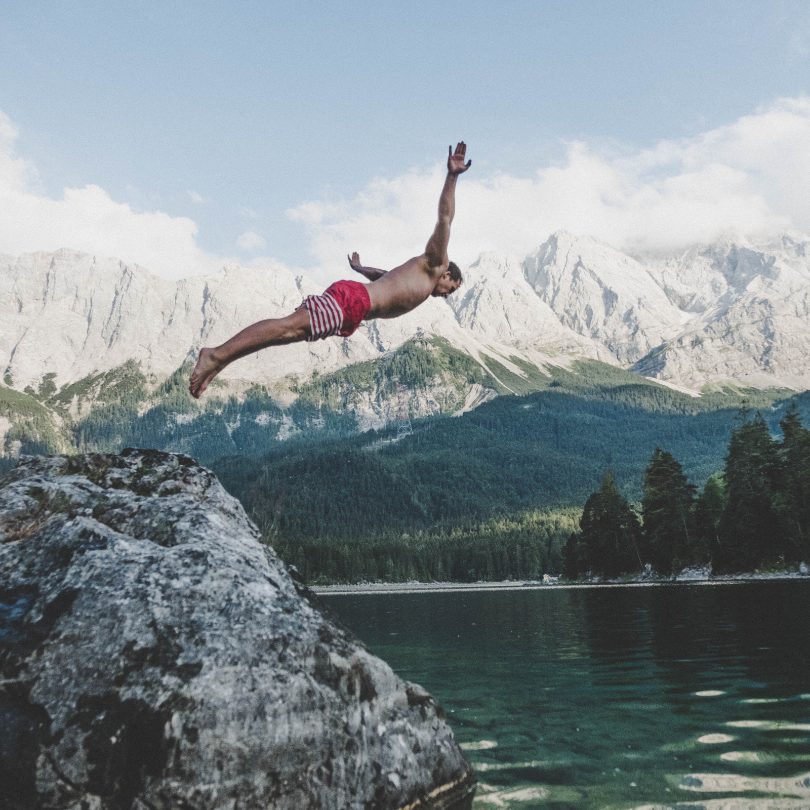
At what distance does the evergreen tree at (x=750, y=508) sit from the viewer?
7738 centimetres

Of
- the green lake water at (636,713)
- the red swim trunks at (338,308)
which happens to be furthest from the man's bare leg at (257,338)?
the green lake water at (636,713)

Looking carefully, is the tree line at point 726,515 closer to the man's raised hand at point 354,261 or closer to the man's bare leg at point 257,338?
the man's raised hand at point 354,261

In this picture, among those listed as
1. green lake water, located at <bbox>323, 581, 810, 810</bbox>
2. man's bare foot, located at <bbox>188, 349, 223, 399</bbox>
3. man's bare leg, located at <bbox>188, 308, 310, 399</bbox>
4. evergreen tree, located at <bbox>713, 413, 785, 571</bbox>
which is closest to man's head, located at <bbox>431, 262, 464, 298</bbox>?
man's bare leg, located at <bbox>188, 308, 310, 399</bbox>

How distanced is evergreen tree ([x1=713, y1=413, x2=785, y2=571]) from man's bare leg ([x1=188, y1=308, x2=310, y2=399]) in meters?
77.8

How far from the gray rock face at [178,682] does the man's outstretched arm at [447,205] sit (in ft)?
15.1

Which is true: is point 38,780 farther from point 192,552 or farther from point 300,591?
point 300,591

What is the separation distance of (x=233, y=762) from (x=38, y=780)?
160cm

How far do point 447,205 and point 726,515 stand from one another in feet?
267

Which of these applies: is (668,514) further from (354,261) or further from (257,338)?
(257,338)

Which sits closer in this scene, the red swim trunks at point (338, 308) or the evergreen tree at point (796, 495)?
the red swim trunks at point (338, 308)

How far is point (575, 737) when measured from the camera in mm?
11180

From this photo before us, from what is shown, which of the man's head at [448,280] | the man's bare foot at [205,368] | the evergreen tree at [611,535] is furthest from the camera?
the evergreen tree at [611,535]

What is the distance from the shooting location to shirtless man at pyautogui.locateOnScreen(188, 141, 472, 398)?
9.23 meters

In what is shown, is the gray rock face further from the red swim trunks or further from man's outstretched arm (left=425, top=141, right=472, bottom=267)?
man's outstretched arm (left=425, top=141, right=472, bottom=267)
